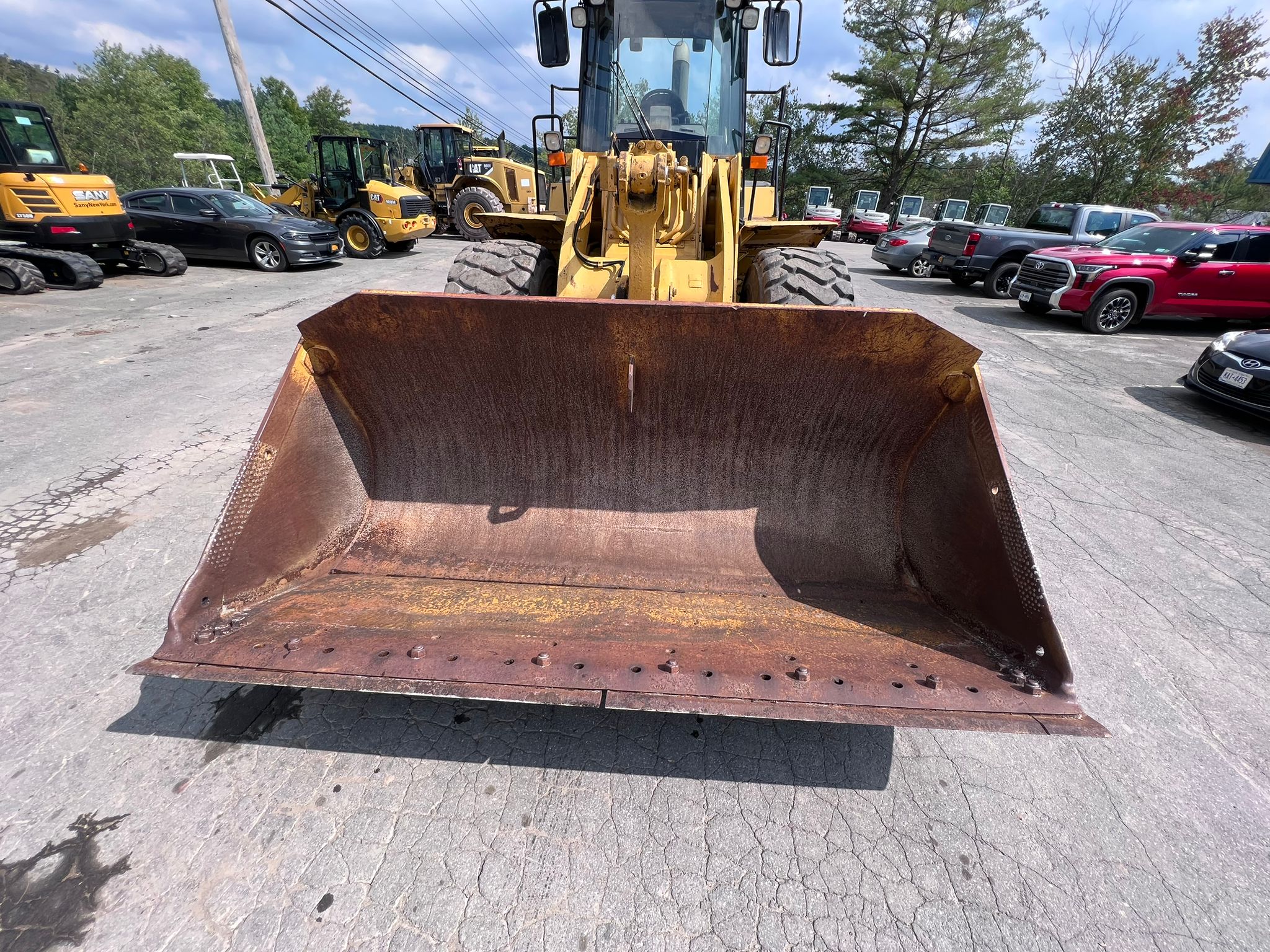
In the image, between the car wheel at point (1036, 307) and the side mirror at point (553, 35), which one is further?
the car wheel at point (1036, 307)

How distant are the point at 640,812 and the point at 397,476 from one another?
1.86 metres

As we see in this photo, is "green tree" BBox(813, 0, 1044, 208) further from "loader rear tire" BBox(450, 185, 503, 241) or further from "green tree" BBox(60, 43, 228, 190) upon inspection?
"green tree" BBox(60, 43, 228, 190)

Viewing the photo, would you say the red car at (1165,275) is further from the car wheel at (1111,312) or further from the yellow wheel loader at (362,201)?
the yellow wheel loader at (362,201)

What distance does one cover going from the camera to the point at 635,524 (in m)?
2.67

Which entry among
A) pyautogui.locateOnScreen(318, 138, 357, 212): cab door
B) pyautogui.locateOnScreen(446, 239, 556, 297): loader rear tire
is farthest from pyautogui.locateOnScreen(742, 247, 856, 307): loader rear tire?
pyautogui.locateOnScreen(318, 138, 357, 212): cab door

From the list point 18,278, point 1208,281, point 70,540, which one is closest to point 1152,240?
point 1208,281

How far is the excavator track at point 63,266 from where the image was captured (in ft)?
32.2

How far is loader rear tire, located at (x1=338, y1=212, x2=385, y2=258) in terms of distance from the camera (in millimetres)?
14805

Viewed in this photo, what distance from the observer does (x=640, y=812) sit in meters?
1.87

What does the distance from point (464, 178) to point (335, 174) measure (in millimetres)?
3970

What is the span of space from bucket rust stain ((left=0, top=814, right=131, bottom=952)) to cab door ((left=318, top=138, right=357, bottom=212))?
56.9 feet

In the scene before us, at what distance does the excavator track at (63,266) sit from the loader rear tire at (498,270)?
10365 millimetres

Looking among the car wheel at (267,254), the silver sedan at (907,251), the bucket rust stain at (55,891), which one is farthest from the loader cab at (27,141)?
the silver sedan at (907,251)

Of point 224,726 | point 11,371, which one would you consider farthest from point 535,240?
point 11,371
